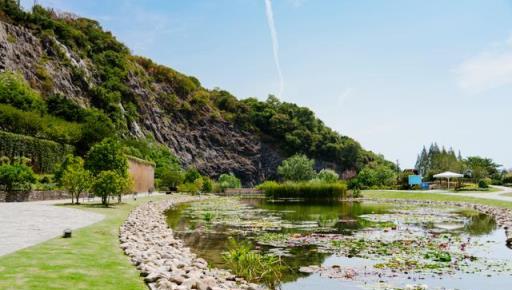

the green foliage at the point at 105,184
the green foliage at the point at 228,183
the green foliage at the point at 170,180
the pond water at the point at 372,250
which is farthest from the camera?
the green foliage at the point at 228,183

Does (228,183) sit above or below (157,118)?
below

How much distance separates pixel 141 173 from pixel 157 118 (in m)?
35.0

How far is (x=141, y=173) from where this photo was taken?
50500mm

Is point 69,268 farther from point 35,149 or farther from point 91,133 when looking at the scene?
point 91,133

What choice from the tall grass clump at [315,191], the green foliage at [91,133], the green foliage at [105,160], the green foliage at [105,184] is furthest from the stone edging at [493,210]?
the green foliage at [91,133]

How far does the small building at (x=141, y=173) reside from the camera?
45.7m

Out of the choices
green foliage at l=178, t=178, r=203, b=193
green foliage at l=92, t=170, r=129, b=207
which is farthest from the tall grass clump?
green foliage at l=92, t=170, r=129, b=207

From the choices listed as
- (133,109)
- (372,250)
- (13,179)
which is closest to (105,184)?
(13,179)

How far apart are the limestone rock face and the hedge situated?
Result: 20.1 meters

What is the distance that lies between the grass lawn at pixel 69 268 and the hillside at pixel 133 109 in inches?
1449

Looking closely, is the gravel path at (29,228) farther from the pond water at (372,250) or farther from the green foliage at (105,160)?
the green foliage at (105,160)

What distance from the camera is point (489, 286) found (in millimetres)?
9141

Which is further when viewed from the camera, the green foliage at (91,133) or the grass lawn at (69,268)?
the green foliage at (91,133)

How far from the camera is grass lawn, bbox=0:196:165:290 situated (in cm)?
691
